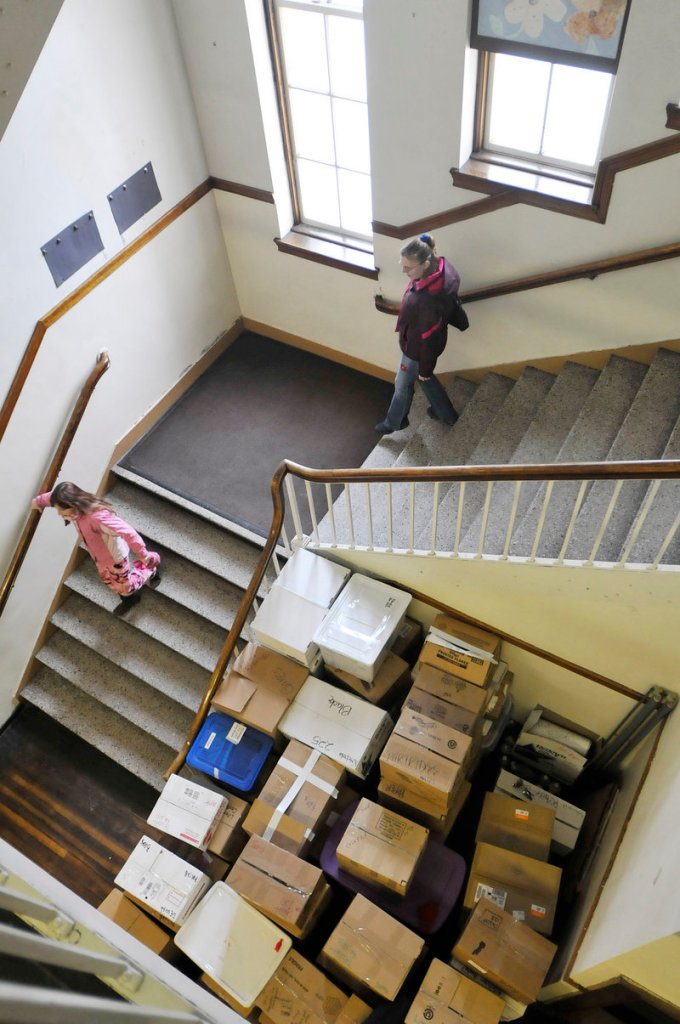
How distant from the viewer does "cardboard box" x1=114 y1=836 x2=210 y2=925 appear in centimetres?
360

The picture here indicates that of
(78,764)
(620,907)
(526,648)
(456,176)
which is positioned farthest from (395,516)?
(78,764)

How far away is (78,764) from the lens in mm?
4887

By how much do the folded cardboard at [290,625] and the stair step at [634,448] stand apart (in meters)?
1.44

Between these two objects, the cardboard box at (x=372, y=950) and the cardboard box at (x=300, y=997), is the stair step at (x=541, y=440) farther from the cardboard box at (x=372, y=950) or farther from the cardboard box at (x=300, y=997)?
the cardboard box at (x=300, y=997)

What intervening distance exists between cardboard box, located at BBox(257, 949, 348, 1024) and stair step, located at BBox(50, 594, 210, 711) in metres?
1.65

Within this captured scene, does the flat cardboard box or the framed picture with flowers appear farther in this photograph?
the flat cardboard box

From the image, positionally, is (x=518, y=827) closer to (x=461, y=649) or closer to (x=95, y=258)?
(x=461, y=649)

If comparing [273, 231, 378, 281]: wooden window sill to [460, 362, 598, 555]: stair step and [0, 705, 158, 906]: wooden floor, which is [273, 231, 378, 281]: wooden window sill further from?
[0, 705, 158, 906]: wooden floor

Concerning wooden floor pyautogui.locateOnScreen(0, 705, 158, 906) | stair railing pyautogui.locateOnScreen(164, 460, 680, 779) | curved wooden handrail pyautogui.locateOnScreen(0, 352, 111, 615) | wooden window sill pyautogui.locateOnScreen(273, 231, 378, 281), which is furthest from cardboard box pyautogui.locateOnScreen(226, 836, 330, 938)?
wooden window sill pyautogui.locateOnScreen(273, 231, 378, 281)

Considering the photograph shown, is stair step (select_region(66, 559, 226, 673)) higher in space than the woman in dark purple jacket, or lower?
lower

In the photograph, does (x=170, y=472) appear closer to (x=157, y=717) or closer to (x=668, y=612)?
(x=157, y=717)

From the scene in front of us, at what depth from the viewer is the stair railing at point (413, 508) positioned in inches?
117

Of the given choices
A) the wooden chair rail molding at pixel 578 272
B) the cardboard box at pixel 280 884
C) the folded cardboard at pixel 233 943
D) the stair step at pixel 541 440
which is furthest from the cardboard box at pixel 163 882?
the wooden chair rail molding at pixel 578 272

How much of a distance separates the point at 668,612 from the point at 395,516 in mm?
1662
